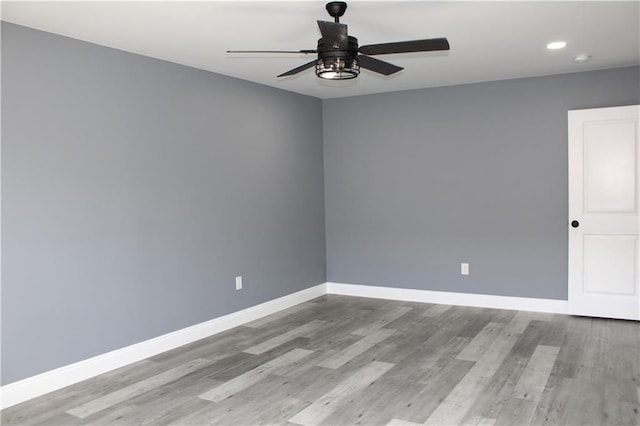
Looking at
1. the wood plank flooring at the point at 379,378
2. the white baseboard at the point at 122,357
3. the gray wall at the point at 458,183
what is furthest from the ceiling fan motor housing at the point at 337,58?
the gray wall at the point at 458,183

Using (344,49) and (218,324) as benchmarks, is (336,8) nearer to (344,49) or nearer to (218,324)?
(344,49)

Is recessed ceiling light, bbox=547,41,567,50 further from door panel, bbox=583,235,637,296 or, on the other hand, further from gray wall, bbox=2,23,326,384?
gray wall, bbox=2,23,326,384

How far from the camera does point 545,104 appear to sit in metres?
5.06

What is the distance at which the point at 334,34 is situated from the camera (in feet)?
8.61

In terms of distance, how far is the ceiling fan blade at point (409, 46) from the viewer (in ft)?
8.84

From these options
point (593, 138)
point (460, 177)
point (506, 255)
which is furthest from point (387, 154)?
point (593, 138)

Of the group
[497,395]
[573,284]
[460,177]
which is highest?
[460,177]

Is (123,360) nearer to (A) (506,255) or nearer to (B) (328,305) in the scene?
(B) (328,305)

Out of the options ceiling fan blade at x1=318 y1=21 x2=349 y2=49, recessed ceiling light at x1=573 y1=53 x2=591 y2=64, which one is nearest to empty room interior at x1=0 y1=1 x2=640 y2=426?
ceiling fan blade at x1=318 y1=21 x2=349 y2=49

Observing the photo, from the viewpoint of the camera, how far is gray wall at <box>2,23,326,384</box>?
10.5ft

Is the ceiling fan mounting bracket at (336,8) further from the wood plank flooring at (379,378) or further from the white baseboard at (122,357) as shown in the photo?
the white baseboard at (122,357)

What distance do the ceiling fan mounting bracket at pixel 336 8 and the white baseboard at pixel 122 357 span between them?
2848 millimetres

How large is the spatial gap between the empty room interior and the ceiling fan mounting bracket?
0.02 m

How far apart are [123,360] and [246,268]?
154 cm
